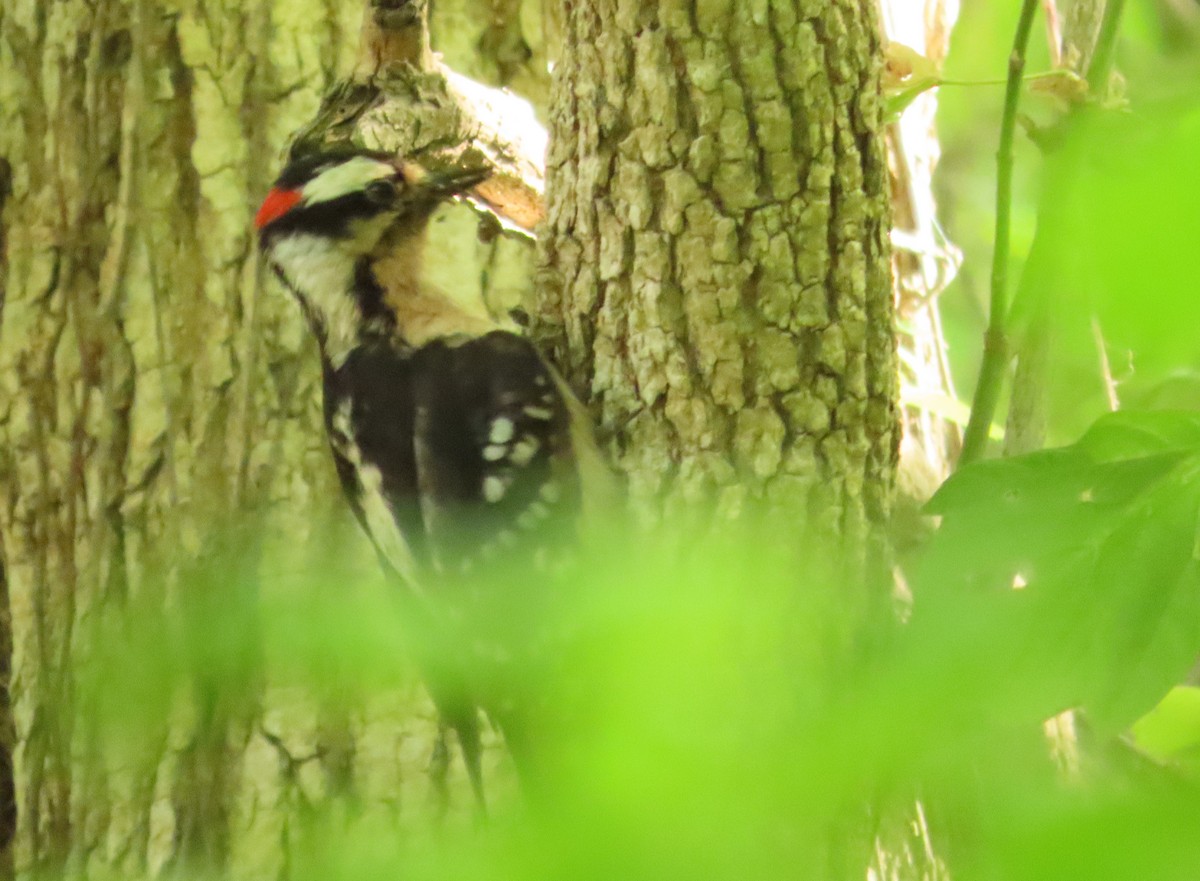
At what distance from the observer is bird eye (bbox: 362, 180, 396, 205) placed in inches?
78.7

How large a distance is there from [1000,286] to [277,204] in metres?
1.18

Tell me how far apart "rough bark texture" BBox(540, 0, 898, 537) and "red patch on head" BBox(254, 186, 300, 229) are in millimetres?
593

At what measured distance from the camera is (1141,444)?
98 centimetres

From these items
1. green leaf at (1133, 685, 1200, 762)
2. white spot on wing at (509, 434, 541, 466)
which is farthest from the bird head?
green leaf at (1133, 685, 1200, 762)

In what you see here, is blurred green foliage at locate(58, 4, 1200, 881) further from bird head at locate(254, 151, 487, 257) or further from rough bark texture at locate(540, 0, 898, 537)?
bird head at locate(254, 151, 487, 257)

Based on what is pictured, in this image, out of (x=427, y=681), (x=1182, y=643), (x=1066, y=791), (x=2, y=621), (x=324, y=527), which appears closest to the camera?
(x=1066, y=791)

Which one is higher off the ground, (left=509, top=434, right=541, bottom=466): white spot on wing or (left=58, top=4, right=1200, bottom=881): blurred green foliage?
(left=58, top=4, right=1200, bottom=881): blurred green foliage

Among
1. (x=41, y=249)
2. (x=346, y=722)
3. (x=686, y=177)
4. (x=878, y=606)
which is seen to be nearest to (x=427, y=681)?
(x=878, y=606)

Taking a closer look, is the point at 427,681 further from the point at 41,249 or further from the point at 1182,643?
the point at 41,249

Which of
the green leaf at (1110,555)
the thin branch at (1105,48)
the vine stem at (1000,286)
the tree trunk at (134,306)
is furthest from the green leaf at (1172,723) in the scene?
the tree trunk at (134,306)

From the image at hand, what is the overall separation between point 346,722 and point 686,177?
4.01ft

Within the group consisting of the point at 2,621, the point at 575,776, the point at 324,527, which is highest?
the point at 575,776

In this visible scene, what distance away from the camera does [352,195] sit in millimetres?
1996

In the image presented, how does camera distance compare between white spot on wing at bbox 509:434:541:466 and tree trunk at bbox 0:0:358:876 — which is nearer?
white spot on wing at bbox 509:434:541:466
